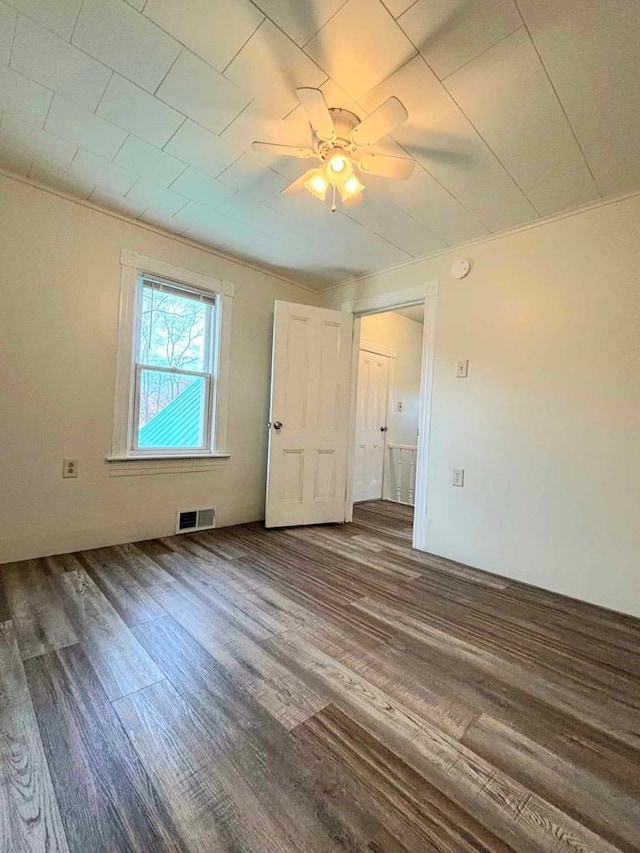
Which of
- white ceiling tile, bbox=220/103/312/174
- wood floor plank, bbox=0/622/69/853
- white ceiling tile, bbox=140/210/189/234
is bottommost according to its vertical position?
wood floor plank, bbox=0/622/69/853

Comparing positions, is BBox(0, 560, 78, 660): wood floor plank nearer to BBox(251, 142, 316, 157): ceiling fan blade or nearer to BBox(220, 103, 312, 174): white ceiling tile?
BBox(251, 142, 316, 157): ceiling fan blade

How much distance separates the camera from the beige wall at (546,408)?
2.21 m

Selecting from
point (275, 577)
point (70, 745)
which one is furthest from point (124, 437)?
point (70, 745)

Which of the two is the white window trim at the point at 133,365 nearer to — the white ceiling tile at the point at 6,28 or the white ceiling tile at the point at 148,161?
the white ceiling tile at the point at 148,161

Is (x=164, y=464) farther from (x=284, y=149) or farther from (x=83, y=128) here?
(x=284, y=149)

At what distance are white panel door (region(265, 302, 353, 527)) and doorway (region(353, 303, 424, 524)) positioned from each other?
1049mm

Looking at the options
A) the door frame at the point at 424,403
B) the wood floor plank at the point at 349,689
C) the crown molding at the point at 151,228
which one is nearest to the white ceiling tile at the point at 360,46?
the door frame at the point at 424,403

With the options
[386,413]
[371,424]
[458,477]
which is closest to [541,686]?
[458,477]

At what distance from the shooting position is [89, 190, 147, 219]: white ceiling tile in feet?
8.27

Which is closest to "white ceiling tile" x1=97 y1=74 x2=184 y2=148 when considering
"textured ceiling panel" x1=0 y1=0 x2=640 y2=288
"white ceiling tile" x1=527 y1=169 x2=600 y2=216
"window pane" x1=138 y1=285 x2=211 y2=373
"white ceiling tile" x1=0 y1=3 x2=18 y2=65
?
"textured ceiling panel" x1=0 y1=0 x2=640 y2=288

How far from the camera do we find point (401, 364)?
5484mm

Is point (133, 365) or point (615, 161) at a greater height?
point (615, 161)

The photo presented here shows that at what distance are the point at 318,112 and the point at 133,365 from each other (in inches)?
86.4

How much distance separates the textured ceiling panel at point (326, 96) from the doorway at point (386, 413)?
8.27ft
